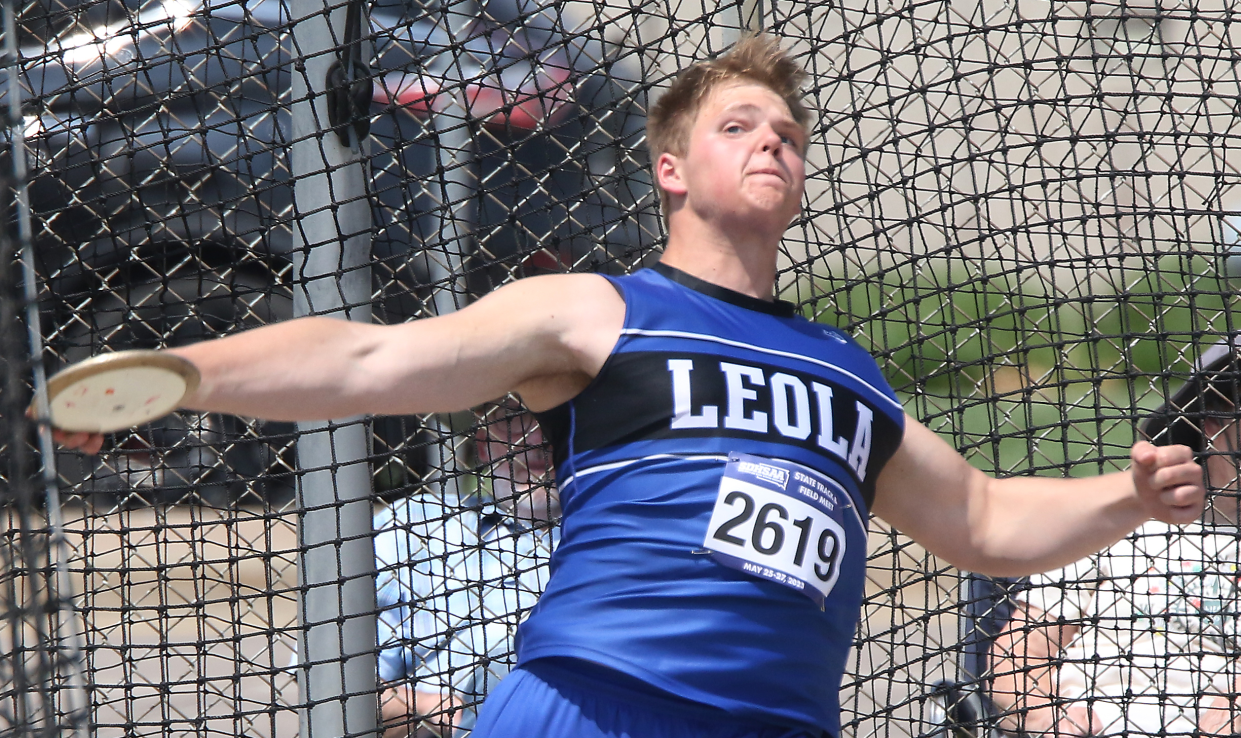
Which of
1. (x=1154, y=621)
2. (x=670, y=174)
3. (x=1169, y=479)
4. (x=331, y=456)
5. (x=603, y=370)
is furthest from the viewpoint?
(x=1154, y=621)

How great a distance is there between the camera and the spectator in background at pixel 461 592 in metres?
3.24

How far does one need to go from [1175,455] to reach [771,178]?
2.88ft

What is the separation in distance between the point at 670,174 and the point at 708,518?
747 millimetres

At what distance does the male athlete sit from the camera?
2.05 meters

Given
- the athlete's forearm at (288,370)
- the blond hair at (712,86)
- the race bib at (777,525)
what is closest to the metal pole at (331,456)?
the blond hair at (712,86)

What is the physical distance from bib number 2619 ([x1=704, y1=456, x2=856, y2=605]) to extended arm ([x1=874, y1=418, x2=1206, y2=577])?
1.25ft

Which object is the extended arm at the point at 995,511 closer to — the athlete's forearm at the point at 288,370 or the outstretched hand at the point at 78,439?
the athlete's forearm at the point at 288,370

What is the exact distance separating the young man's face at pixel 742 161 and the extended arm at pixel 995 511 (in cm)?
54

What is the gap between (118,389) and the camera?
1.64 meters

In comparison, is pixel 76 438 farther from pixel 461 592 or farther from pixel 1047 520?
pixel 461 592

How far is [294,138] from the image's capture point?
3141mm

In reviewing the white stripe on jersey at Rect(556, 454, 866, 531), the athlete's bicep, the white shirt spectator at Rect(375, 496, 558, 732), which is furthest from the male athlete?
the white shirt spectator at Rect(375, 496, 558, 732)

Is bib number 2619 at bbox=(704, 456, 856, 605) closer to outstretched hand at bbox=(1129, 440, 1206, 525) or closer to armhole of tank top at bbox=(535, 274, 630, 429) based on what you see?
armhole of tank top at bbox=(535, 274, 630, 429)

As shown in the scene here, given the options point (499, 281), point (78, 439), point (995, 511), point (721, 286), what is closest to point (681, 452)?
point (721, 286)
